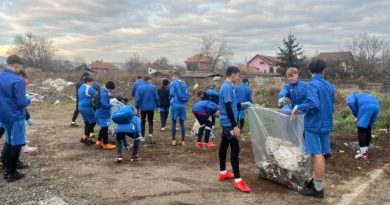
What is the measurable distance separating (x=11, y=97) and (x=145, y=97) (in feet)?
12.9

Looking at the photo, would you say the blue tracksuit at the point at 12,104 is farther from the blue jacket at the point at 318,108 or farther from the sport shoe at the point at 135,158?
the blue jacket at the point at 318,108

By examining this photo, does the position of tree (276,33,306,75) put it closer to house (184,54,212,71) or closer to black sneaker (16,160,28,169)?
house (184,54,212,71)

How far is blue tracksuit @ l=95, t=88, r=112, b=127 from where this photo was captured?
866cm

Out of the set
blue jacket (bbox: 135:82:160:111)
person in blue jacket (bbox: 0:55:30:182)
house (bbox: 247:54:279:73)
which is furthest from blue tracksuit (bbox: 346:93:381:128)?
house (bbox: 247:54:279:73)

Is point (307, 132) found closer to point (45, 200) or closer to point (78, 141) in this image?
point (45, 200)

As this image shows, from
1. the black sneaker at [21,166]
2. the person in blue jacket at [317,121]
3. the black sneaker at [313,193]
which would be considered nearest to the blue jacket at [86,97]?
the black sneaker at [21,166]

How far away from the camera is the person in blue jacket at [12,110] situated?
20.2 ft

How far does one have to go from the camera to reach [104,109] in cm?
880

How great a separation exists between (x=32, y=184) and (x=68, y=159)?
194 centimetres

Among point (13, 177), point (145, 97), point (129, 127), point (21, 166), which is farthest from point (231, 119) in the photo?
point (145, 97)

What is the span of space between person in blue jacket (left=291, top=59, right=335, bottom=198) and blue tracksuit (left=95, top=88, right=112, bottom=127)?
4487 mm

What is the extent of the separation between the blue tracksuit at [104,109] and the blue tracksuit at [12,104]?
240 centimetres

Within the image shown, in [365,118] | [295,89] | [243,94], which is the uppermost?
[295,89]

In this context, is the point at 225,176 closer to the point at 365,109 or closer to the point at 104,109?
the point at 104,109
